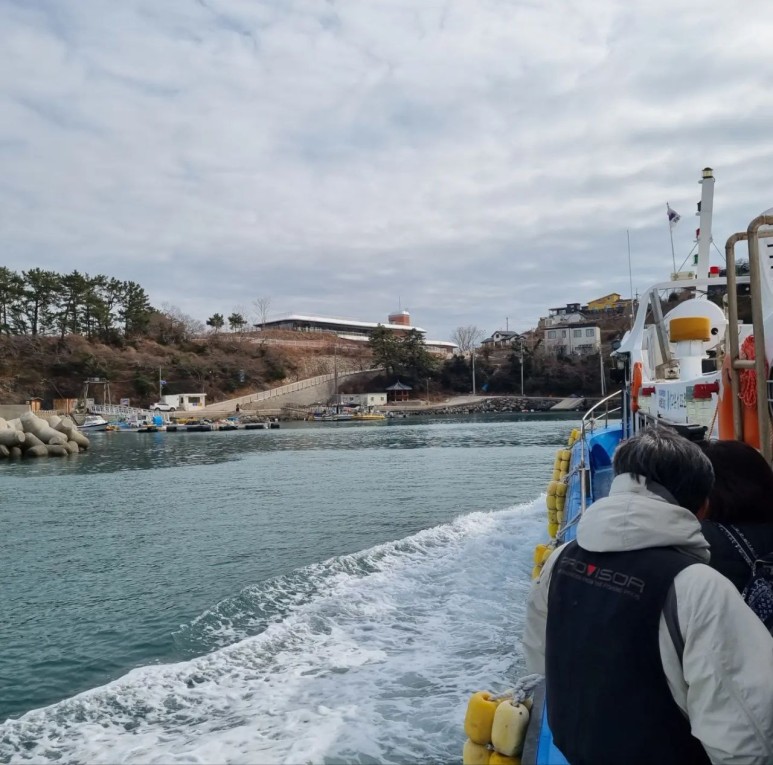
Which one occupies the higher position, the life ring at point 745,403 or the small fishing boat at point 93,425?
the life ring at point 745,403

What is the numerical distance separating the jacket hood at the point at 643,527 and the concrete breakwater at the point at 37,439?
138ft

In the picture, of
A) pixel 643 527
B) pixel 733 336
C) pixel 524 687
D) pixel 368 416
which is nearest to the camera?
pixel 643 527

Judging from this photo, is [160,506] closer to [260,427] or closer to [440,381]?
[260,427]

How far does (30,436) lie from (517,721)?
42.9m

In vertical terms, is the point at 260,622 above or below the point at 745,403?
below

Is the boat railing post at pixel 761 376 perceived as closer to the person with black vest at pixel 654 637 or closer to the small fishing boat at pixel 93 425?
the person with black vest at pixel 654 637

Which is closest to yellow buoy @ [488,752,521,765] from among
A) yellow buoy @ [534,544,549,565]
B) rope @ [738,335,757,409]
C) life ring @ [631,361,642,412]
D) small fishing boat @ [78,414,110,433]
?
rope @ [738,335,757,409]

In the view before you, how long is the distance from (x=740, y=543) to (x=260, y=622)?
6703 millimetres

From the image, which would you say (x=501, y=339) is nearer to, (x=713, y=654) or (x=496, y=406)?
(x=496, y=406)

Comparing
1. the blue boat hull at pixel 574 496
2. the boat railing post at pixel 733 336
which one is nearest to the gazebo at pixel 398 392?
the blue boat hull at pixel 574 496

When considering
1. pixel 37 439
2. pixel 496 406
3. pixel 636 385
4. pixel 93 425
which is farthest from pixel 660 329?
pixel 496 406

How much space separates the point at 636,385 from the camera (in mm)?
9961

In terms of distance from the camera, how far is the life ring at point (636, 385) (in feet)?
32.2

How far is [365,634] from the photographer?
7051 mm
